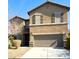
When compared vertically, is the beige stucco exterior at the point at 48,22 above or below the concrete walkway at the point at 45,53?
above

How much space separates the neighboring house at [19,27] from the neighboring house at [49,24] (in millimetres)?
89

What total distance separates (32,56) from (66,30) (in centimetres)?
61

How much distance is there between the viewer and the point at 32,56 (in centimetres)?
187


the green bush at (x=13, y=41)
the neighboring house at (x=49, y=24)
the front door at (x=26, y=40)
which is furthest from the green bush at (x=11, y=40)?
the neighboring house at (x=49, y=24)

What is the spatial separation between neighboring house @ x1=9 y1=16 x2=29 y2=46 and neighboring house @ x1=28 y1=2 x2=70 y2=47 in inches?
3.5

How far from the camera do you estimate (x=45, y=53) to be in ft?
6.19

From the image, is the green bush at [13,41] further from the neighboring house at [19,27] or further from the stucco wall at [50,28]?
the stucco wall at [50,28]

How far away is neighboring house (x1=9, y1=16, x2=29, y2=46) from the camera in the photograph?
1.91 metres

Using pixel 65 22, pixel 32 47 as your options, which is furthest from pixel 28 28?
pixel 65 22

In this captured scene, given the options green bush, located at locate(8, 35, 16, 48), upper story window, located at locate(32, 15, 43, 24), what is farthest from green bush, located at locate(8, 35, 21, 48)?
upper story window, located at locate(32, 15, 43, 24)

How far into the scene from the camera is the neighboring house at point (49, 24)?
1.92 meters

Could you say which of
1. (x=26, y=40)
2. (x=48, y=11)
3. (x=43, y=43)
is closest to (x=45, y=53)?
(x=43, y=43)

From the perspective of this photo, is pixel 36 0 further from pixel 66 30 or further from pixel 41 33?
pixel 66 30
